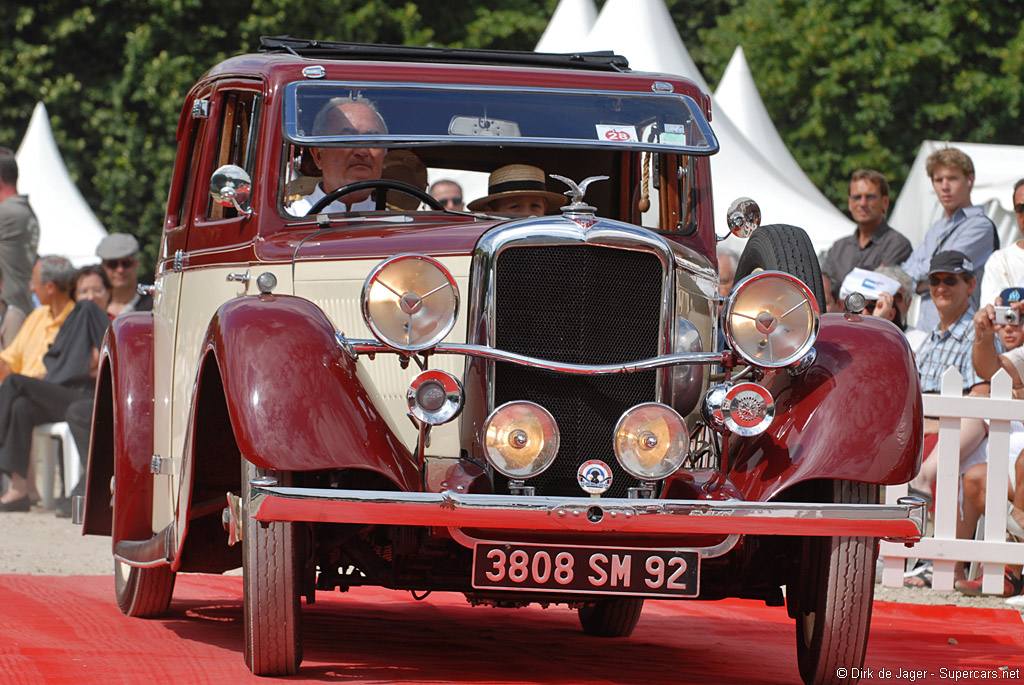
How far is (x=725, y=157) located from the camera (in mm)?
16094

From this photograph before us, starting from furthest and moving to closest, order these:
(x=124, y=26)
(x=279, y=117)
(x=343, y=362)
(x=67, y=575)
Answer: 1. (x=124, y=26)
2. (x=67, y=575)
3. (x=279, y=117)
4. (x=343, y=362)

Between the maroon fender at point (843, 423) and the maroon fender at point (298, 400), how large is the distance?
41.0 inches

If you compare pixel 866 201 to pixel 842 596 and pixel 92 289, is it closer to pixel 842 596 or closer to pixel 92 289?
pixel 92 289

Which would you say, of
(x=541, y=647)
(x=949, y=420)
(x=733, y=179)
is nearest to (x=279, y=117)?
(x=541, y=647)

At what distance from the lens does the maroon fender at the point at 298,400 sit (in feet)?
14.2

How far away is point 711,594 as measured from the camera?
483 centimetres

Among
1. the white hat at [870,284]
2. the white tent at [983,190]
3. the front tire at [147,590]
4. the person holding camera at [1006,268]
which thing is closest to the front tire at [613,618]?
the front tire at [147,590]

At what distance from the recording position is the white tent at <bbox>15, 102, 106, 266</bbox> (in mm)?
19188

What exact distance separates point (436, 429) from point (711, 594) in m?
1.01

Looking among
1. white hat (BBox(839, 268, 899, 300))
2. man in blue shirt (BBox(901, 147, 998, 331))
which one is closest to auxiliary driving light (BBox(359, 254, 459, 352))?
white hat (BBox(839, 268, 899, 300))

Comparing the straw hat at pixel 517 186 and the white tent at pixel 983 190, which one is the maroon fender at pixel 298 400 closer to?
the straw hat at pixel 517 186

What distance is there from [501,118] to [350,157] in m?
0.55

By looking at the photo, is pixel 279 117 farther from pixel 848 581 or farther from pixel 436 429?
pixel 848 581

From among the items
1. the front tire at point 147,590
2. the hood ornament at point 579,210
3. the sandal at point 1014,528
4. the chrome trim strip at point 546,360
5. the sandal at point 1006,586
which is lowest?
the sandal at point 1006,586
